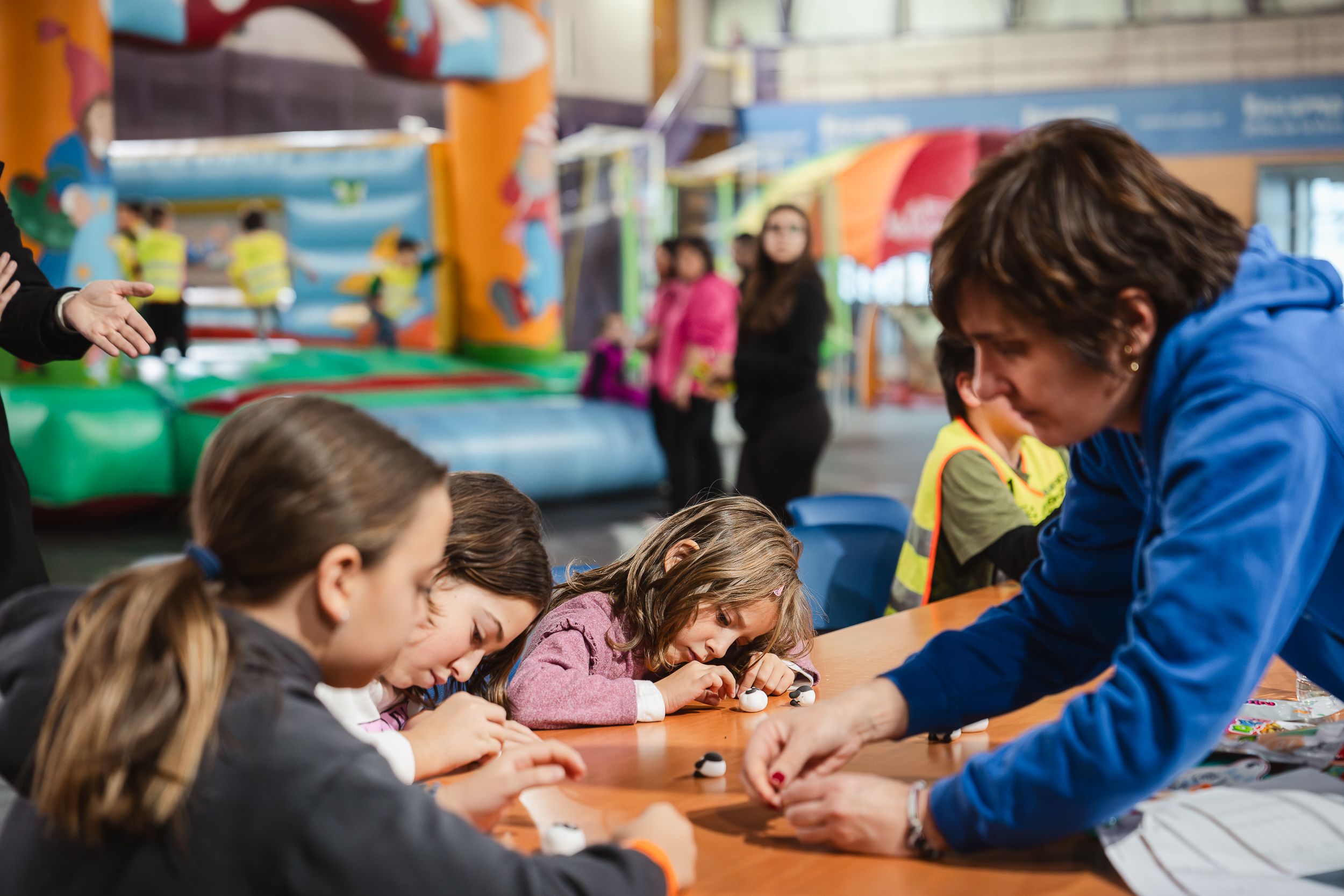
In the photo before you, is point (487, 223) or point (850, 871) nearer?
point (850, 871)

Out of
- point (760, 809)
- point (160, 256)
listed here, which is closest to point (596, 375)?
point (160, 256)

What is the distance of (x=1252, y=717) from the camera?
1.44 m

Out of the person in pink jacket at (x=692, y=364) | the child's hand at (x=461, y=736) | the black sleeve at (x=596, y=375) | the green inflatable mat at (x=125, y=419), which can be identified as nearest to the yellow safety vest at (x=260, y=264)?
the green inflatable mat at (x=125, y=419)

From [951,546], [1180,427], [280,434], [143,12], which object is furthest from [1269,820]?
[143,12]

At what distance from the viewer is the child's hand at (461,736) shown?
1.25m

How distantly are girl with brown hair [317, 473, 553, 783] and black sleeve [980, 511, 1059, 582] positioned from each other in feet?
3.40

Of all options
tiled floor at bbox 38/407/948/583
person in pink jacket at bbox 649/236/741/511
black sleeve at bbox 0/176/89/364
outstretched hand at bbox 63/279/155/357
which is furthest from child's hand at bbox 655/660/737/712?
person in pink jacket at bbox 649/236/741/511

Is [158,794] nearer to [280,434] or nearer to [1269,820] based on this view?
[280,434]

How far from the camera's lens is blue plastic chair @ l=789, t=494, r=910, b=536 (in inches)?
109

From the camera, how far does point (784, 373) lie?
4258 millimetres

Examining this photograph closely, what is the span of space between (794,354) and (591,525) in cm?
223

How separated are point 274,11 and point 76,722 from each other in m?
15.1

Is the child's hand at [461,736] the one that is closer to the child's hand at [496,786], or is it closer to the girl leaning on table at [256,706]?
the child's hand at [496,786]

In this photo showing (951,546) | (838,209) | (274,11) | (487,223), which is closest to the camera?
(951,546)
